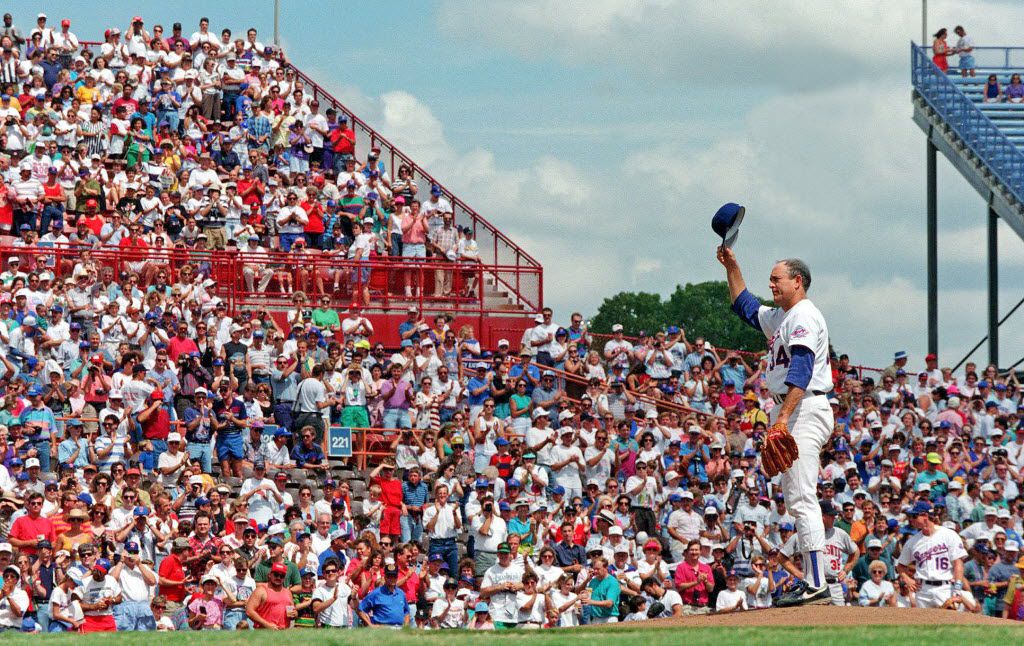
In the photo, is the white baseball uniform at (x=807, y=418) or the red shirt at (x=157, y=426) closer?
the white baseball uniform at (x=807, y=418)

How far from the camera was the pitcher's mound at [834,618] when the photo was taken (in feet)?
29.2

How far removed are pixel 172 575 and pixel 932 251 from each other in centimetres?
2125

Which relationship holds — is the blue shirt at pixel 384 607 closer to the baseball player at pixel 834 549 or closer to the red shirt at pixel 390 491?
the red shirt at pixel 390 491

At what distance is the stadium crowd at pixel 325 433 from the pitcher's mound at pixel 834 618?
12.4 ft

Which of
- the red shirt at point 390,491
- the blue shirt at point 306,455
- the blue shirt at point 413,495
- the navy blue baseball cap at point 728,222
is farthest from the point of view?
the blue shirt at point 306,455

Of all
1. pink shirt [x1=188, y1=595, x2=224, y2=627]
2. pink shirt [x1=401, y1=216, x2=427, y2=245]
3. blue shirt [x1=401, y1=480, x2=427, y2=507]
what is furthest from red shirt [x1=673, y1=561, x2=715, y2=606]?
pink shirt [x1=401, y1=216, x2=427, y2=245]

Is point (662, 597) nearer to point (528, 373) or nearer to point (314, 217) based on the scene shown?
point (528, 373)

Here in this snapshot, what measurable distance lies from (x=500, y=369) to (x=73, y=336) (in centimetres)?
600

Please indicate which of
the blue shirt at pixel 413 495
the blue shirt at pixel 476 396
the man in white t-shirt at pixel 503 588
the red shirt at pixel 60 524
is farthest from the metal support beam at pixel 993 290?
the red shirt at pixel 60 524

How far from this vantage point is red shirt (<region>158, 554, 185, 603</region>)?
51.9 feet

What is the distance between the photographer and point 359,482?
19.6 meters

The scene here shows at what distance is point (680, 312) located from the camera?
83812 mm

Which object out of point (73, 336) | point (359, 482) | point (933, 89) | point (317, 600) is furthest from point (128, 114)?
point (933, 89)

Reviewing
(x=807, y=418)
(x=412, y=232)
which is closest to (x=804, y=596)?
(x=807, y=418)
